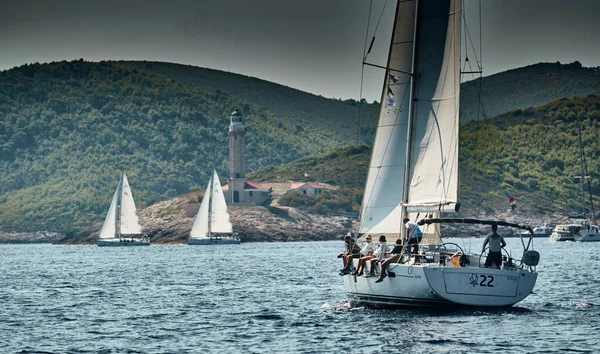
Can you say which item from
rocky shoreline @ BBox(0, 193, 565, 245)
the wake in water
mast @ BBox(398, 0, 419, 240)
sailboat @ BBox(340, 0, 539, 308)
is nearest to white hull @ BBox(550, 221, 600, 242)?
rocky shoreline @ BBox(0, 193, 565, 245)

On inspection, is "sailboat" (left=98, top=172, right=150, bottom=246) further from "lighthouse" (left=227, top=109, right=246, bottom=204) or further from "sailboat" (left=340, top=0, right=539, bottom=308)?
"sailboat" (left=340, top=0, right=539, bottom=308)

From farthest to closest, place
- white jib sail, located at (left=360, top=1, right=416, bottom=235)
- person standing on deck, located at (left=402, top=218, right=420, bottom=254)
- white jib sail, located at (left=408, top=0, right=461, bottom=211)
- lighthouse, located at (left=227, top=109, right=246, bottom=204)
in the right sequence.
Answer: lighthouse, located at (left=227, top=109, right=246, bottom=204)
white jib sail, located at (left=360, top=1, right=416, bottom=235)
white jib sail, located at (left=408, top=0, right=461, bottom=211)
person standing on deck, located at (left=402, top=218, right=420, bottom=254)

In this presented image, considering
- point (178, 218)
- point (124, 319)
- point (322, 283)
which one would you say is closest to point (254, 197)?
point (178, 218)

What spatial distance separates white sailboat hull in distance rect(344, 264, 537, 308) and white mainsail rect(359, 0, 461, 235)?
8.95 feet

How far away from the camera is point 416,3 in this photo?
1377 inches

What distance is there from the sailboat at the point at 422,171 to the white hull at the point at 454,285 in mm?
32

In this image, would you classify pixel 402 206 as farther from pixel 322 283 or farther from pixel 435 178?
pixel 322 283

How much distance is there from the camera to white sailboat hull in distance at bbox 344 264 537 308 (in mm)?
31109

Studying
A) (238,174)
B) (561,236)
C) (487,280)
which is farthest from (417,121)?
(238,174)

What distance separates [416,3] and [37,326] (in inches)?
647

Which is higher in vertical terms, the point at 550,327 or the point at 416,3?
the point at 416,3

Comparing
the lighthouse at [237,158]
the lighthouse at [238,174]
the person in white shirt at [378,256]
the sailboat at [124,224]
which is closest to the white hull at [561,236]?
the lighthouse at [237,158]

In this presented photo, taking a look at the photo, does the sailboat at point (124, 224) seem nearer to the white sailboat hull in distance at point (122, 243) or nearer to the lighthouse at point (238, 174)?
the white sailboat hull in distance at point (122, 243)

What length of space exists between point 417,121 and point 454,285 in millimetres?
6326
